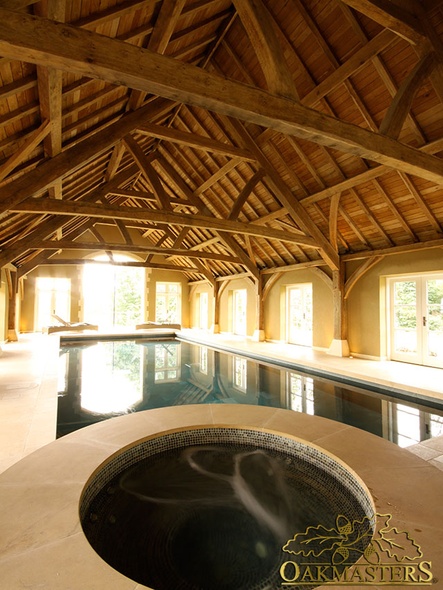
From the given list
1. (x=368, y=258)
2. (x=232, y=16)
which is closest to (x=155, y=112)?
(x=232, y=16)

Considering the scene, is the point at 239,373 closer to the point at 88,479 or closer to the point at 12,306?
the point at 88,479

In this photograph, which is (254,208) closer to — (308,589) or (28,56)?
(28,56)

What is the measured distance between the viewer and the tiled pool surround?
1401 mm

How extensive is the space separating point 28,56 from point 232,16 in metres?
→ 4.21

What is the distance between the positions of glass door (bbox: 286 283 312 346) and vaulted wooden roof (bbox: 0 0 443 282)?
4.02ft

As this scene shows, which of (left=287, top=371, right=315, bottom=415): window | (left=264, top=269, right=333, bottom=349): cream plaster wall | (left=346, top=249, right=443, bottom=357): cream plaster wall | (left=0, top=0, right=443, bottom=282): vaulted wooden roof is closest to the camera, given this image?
(left=0, top=0, right=443, bottom=282): vaulted wooden roof

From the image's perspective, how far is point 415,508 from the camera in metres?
1.84

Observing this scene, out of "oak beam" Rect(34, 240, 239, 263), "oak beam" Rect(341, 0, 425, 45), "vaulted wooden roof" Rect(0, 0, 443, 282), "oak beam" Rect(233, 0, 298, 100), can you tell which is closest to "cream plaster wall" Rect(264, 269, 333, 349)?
"vaulted wooden roof" Rect(0, 0, 443, 282)

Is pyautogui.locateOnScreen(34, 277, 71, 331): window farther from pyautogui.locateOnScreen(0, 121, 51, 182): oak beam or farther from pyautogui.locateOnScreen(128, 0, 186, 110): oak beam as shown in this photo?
pyautogui.locateOnScreen(128, 0, 186, 110): oak beam

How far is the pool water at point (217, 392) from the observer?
377cm

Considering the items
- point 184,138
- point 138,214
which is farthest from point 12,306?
point 184,138

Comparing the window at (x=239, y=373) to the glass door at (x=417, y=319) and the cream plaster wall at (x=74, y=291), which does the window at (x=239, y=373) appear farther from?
the cream plaster wall at (x=74, y=291)

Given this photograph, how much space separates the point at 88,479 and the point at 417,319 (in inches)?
259

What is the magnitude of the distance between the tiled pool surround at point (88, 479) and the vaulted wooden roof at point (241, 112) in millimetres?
2530
